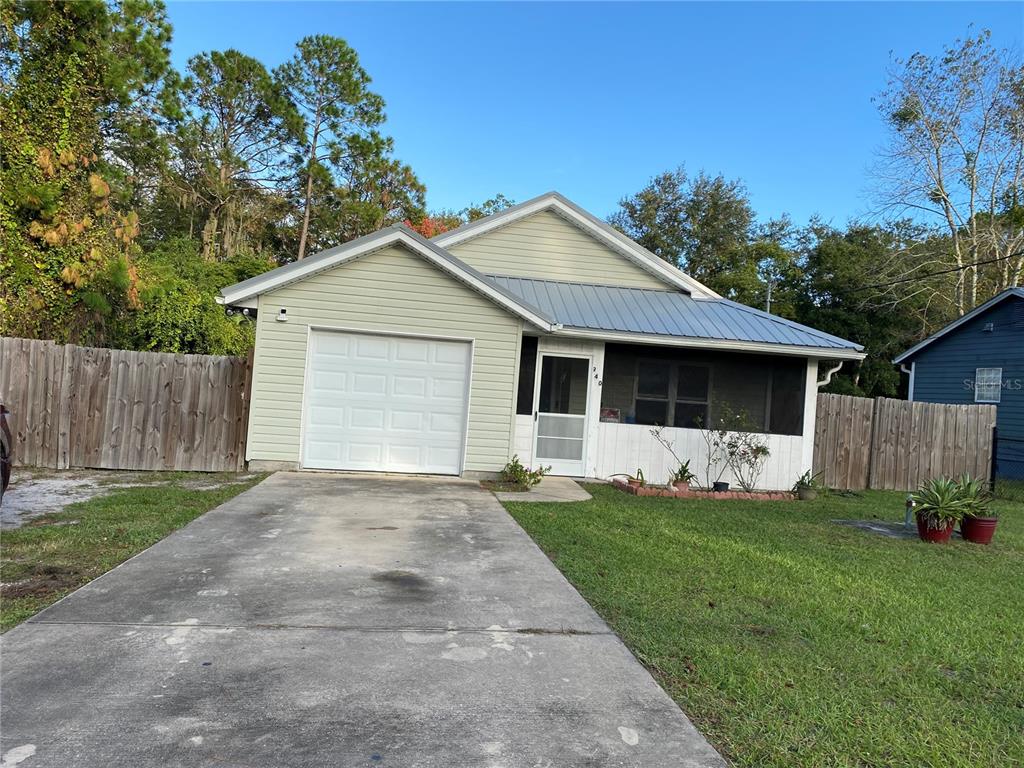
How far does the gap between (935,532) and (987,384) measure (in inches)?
529

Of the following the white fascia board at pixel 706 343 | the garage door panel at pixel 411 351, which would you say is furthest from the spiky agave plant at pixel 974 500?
the garage door panel at pixel 411 351

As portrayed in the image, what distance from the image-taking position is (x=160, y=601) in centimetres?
420

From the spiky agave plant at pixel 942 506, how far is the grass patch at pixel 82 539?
7999mm

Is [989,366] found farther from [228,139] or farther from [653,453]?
[228,139]

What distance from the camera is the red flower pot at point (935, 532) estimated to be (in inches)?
296

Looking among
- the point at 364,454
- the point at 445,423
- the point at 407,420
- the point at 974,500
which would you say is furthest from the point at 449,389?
the point at 974,500

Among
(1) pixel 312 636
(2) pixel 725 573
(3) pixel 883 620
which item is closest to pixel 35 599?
(1) pixel 312 636

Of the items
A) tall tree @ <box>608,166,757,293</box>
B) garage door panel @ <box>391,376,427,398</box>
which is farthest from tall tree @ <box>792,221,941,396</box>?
garage door panel @ <box>391,376,427,398</box>

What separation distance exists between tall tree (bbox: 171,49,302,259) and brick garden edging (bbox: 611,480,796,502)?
22993mm

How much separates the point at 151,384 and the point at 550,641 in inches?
328

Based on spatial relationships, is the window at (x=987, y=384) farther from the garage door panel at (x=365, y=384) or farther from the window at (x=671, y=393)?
the garage door panel at (x=365, y=384)

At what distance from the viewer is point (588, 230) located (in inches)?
523

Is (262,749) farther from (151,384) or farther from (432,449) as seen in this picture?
(151,384)

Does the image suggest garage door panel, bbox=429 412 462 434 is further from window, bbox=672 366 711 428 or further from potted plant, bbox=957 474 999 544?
potted plant, bbox=957 474 999 544
